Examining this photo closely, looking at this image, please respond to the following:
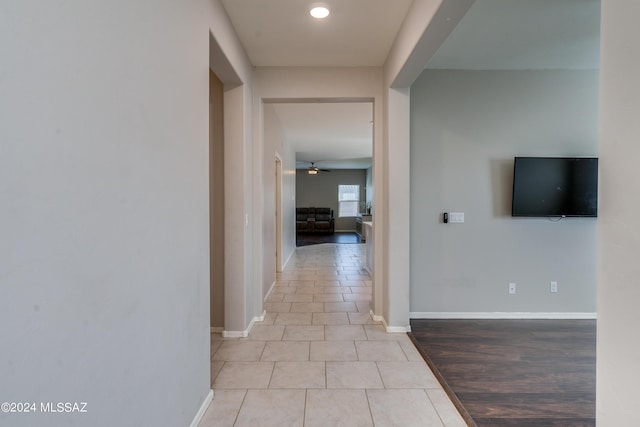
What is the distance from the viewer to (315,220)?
13.1 m

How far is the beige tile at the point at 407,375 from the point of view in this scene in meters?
2.23

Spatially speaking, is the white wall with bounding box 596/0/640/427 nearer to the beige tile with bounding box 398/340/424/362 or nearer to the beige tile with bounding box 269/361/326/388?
the beige tile with bounding box 269/361/326/388

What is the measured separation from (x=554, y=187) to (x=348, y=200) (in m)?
10.5

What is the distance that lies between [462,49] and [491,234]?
1916mm

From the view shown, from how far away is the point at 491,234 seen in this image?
3504 millimetres

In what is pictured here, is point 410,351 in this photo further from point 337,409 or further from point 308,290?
point 308,290

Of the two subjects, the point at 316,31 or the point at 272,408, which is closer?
the point at 272,408

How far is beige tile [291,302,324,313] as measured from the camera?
12.4 ft

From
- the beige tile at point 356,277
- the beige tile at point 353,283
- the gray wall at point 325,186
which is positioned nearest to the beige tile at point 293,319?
the beige tile at point 353,283
